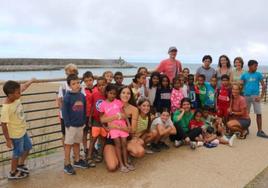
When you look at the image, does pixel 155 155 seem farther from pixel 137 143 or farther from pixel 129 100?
pixel 129 100

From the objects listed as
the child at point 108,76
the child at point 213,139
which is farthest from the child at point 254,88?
the child at point 108,76

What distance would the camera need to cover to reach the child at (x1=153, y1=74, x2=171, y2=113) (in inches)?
246

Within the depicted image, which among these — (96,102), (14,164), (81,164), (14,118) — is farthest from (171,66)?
(14,164)

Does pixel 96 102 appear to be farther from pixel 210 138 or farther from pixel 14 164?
pixel 210 138

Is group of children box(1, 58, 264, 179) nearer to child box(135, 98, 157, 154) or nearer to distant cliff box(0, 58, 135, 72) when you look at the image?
child box(135, 98, 157, 154)

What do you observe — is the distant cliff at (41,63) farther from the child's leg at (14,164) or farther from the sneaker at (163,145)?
the child's leg at (14,164)

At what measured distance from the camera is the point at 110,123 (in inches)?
203

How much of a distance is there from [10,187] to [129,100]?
2163mm

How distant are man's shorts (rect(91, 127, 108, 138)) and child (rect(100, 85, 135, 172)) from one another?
0.12 meters

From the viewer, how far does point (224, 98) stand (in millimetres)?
7195

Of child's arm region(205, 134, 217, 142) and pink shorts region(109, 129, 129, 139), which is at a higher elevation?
pink shorts region(109, 129, 129, 139)

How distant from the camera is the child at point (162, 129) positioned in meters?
5.77

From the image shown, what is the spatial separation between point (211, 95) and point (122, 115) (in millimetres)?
2626

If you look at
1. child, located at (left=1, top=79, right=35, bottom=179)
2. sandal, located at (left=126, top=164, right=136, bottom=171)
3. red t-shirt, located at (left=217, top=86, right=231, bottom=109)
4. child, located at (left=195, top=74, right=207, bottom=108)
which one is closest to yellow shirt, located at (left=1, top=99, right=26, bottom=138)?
child, located at (left=1, top=79, right=35, bottom=179)
